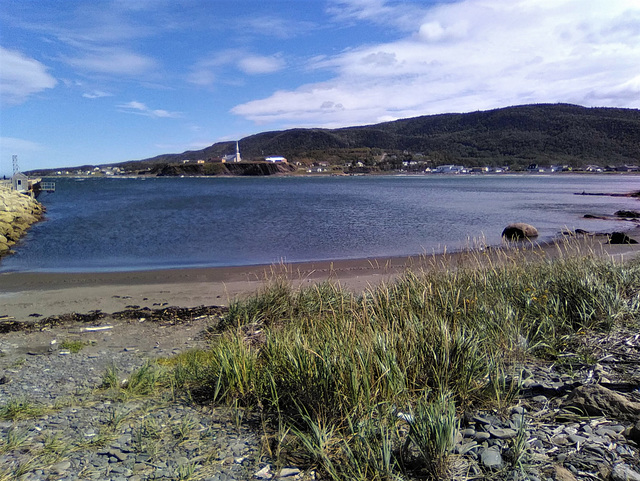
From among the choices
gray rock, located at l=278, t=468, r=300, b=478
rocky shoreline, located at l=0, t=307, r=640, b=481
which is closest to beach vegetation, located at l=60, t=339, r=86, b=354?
rocky shoreline, located at l=0, t=307, r=640, b=481

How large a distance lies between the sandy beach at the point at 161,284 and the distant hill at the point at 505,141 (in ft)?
463

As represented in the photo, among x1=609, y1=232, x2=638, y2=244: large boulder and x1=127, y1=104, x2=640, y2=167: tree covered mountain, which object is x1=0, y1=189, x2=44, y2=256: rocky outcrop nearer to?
x1=609, y1=232, x2=638, y2=244: large boulder

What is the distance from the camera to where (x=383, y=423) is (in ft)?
11.8

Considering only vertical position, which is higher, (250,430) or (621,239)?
(250,430)

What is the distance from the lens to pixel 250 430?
12.9 ft

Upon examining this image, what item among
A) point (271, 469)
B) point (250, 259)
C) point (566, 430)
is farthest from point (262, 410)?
point (250, 259)

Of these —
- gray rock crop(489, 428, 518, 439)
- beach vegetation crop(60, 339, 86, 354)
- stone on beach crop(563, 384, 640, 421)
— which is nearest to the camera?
gray rock crop(489, 428, 518, 439)

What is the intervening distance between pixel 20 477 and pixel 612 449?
13.5ft

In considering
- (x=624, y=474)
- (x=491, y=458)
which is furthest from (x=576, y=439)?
(x=491, y=458)

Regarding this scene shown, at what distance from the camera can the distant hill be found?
13525 cm

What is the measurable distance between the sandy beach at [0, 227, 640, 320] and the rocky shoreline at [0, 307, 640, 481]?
15.1ft

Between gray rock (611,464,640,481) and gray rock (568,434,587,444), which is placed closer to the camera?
gray rock (611,464,640,481)

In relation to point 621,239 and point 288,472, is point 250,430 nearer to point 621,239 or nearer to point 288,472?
point 288,472

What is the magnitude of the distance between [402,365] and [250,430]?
1.53m
